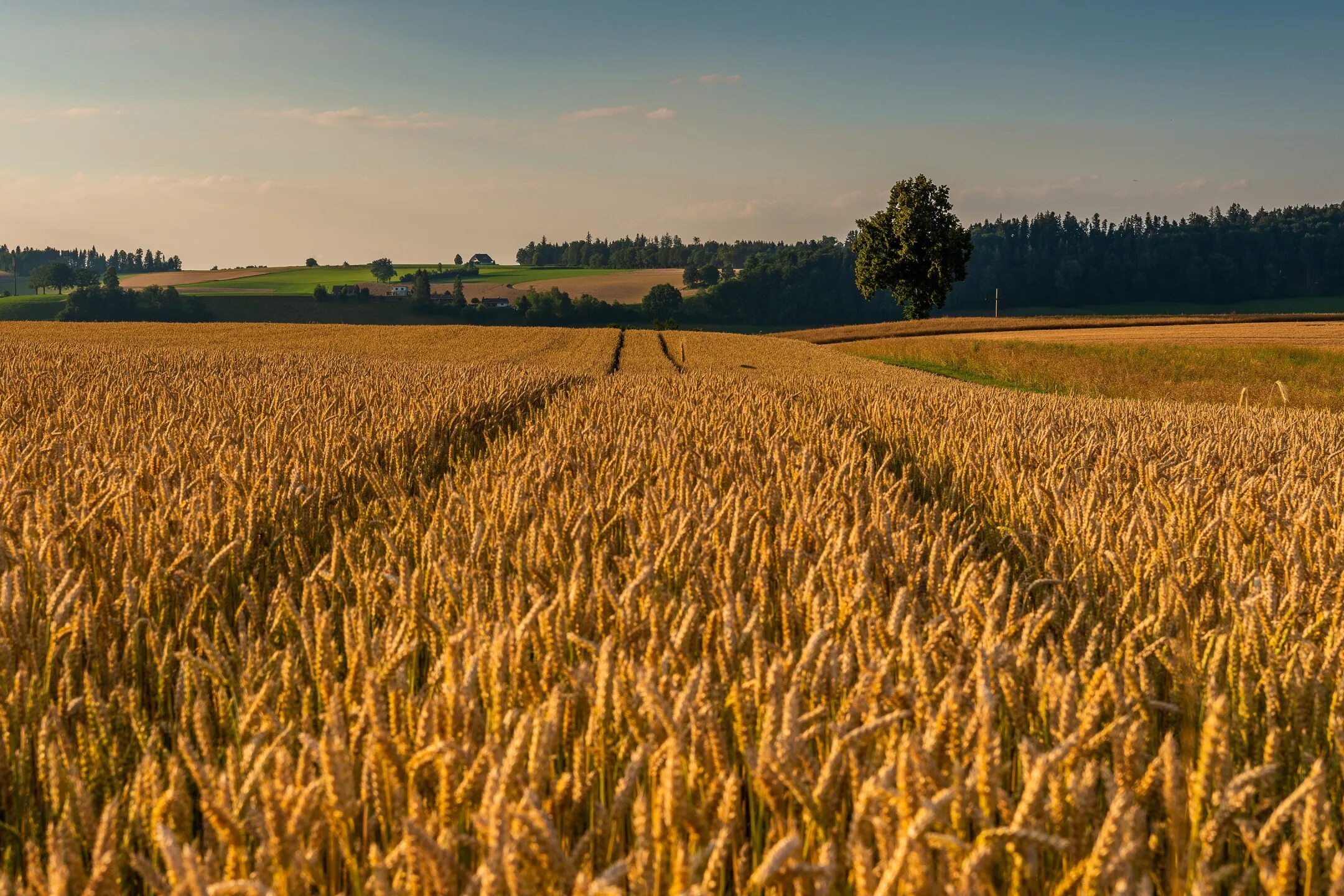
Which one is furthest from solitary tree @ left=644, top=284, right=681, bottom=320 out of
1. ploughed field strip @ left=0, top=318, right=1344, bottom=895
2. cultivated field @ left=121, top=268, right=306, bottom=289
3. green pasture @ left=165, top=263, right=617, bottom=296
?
ploughed field strip @ left=0, top=318, right=1344, bottom=895

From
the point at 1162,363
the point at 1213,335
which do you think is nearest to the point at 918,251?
the point at 1213,335

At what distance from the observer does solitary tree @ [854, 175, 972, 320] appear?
60.6 metres

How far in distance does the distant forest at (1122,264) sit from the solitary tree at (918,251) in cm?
5477

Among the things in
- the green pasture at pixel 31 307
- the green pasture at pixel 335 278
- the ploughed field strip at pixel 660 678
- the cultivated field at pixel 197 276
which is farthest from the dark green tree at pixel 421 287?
the ploughed field strip at pixel 660 678

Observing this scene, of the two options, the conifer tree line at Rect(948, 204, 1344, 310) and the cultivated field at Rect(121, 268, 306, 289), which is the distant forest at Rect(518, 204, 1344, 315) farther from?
the cultivated field at Rect(121, 268, 306, 289)

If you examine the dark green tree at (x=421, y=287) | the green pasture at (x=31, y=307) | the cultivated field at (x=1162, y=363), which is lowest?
the cultivated field at (x=1162, y=363)

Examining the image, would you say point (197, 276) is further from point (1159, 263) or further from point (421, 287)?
point (1159, 263)

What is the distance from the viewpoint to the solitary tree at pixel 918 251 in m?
60.6

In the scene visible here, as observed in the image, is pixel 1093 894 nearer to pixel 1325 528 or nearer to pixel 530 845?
pixel 530 845

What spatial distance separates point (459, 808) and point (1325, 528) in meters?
3.30

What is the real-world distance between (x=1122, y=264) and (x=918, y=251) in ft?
302

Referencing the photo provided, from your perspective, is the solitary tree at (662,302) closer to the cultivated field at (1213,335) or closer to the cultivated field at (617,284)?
the cultivated field at (617,284)

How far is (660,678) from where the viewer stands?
155cm

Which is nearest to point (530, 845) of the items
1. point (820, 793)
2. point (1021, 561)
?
point (820, 793)
